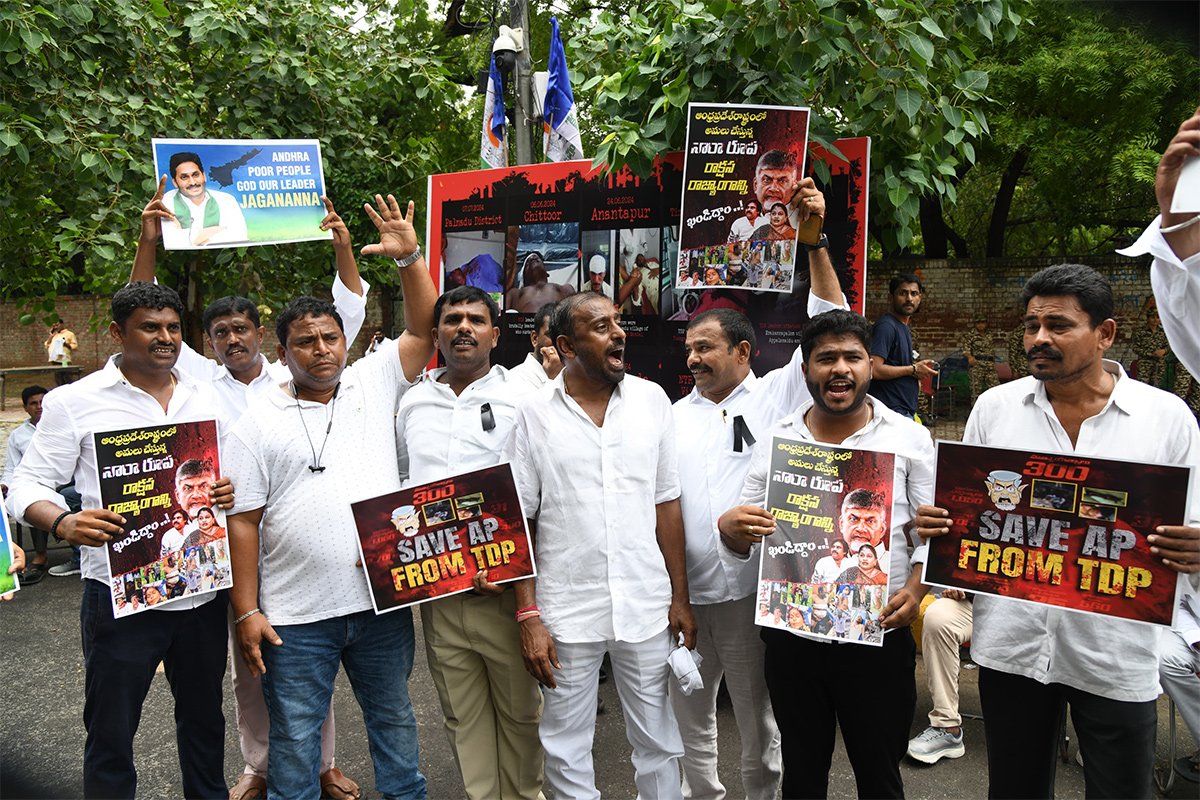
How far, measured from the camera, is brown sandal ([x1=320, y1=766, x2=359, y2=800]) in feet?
12.2

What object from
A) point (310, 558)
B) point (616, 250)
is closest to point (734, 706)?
point (310, 558)

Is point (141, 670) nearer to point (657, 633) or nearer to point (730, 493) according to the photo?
point (657, 633)

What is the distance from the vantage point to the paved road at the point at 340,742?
12.3 ft

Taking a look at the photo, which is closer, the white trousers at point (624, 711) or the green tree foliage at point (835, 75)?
the white trousers at point (624, 711)

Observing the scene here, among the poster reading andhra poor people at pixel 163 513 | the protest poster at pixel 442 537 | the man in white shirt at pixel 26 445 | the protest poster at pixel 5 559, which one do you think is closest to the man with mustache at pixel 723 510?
the protest poster at pixel 442 537

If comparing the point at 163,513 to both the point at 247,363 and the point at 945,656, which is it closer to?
the point at 247,363

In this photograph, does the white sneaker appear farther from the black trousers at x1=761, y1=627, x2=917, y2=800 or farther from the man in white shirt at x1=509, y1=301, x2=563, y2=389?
the man in white shirt at x1=509, y1=301, x2=563, y2=389

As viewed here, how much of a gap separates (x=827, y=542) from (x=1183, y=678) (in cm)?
196

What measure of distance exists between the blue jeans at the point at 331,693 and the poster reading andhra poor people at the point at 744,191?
239 centimetres

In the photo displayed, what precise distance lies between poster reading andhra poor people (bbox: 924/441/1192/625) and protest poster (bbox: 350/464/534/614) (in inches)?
57.2

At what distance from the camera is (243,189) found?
4414 mm

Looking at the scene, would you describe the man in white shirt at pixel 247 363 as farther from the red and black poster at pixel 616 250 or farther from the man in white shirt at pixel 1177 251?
the man in white shirt at pixel 1177 251

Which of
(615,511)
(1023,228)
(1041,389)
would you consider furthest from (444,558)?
(1023,228)

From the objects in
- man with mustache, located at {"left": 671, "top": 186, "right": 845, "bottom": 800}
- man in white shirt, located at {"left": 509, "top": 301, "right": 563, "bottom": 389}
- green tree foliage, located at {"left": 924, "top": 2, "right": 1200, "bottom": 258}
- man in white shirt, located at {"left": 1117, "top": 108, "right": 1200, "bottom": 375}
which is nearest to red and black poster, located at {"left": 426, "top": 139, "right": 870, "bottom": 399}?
man in white shirt, located at {"left": 509, "top": 301, "right": 563, "bottom": 389}
